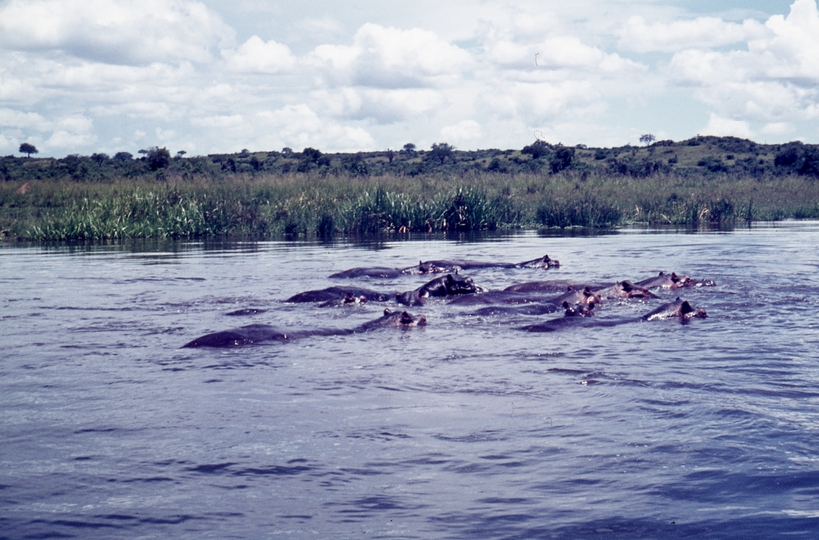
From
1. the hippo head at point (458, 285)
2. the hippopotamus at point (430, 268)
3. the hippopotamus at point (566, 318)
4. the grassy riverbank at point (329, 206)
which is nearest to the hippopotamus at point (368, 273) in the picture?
the hippopotamus at point (430, 268)

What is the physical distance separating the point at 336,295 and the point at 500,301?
8.42ft

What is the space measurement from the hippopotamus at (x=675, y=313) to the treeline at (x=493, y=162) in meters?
41.1

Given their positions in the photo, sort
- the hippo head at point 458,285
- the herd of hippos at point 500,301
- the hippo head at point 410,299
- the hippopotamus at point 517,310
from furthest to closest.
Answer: the hippo head at point 458,285, the hippo head at point 410,299, the hippopotamus at point 517,310, the herd of hippos at point 500,301

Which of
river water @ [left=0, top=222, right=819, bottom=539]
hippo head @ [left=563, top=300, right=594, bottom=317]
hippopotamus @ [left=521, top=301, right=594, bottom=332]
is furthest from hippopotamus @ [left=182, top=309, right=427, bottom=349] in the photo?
hippo head @ [left=563, top=300, right=594, bottom=317]

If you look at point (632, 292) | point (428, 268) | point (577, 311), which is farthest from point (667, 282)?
point (428, 268)

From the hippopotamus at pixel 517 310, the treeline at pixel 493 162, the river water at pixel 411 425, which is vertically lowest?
the river water at pixel 411 425

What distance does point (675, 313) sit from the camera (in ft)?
36.5

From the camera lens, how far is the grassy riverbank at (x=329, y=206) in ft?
96.8

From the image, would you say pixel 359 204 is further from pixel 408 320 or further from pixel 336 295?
pixel 408 320

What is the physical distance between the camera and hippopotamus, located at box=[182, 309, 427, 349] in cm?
955

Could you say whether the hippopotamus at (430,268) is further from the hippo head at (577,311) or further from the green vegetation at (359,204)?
the green vegetation at (359,204)

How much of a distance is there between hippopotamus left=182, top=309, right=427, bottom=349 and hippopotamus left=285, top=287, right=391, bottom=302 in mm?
2376

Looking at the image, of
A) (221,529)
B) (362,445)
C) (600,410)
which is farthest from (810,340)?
(221,529)

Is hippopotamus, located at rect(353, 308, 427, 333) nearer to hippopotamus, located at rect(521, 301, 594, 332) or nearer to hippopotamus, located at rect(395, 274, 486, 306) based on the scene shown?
hippopotamus, located at rect(521, 301, 594, 332)
